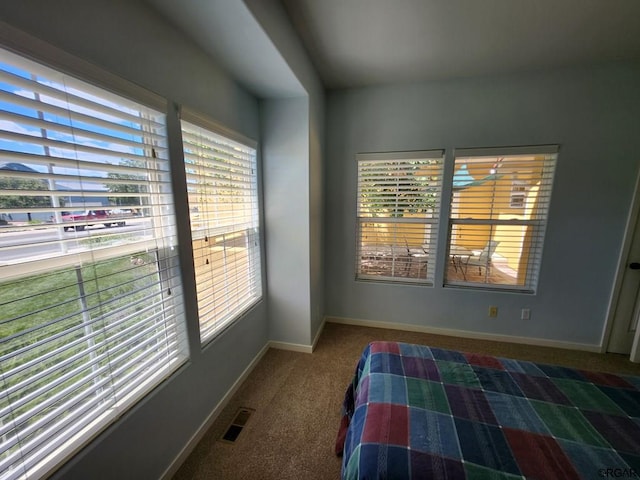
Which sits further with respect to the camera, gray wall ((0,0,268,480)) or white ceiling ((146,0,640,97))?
white ceiling ((146,0,640,97))

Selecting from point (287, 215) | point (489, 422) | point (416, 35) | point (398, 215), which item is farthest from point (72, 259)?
point (398, 215)

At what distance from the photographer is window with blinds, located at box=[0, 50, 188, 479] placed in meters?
0.79

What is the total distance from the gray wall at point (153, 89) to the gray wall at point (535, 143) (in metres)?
1.35

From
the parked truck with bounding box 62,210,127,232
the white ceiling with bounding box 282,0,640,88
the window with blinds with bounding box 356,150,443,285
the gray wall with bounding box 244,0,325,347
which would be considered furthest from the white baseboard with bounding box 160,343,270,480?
the white ceiling with bounding box 282,0,640,88

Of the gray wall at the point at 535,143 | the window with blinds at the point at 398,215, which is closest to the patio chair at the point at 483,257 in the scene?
the gray wall at the point at 535,143

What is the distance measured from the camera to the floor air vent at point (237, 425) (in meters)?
1.57

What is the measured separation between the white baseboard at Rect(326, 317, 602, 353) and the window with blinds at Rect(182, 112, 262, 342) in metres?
1.35

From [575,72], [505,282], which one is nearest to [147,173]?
[505,282]

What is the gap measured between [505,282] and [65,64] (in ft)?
11.3

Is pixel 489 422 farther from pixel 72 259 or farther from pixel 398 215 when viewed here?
pixel 398 215

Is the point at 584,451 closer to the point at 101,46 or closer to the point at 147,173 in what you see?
the point at 147,173

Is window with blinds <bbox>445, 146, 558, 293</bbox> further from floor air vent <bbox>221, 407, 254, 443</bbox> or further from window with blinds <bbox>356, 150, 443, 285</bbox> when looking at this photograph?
floor air vent <bbox>221, 407, 254, 443</bbox>

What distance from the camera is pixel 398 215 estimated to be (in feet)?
8.86

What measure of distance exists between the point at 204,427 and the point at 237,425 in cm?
20
